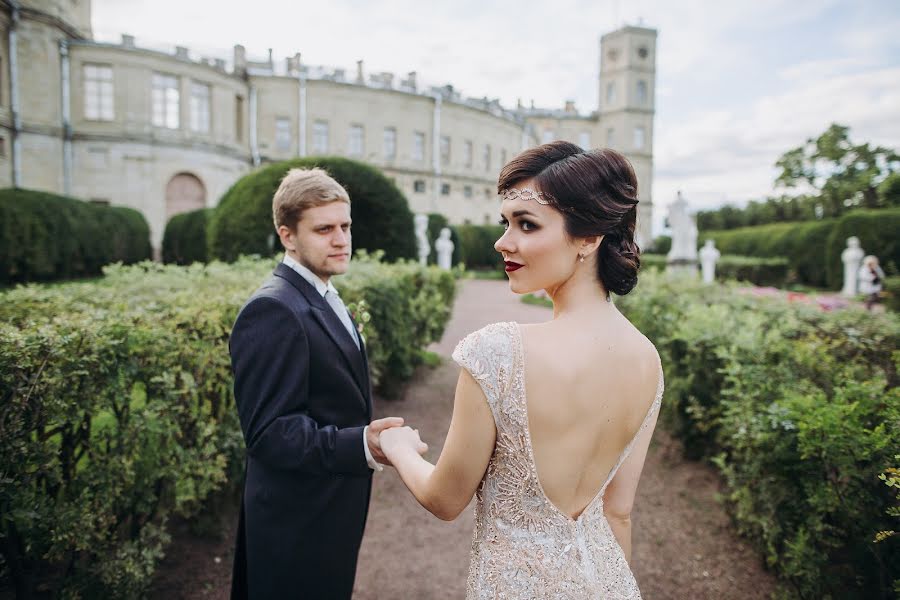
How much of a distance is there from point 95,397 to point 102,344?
26 cm

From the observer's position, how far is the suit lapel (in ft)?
6.81

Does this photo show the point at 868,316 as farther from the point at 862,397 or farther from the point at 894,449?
the point at 894,449

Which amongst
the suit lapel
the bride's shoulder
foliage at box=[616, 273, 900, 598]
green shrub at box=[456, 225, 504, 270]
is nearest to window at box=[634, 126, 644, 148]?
green shrub at box=[456, 225, 504, 270]

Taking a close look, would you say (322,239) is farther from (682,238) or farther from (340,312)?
(682,238)

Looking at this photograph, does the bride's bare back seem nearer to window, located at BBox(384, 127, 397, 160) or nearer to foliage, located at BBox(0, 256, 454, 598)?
foliage, located at BBox(0, 256, 454, 598)

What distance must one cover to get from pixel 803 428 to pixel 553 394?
75.6 inches

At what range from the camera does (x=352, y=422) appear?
7.03ft

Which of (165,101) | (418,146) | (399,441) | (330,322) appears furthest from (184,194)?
(399,441)

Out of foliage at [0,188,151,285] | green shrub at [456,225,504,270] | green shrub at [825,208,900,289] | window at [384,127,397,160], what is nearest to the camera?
foliage at [0,188,151,285]

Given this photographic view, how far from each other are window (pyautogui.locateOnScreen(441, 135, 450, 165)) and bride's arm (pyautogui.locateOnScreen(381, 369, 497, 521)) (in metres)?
46.4

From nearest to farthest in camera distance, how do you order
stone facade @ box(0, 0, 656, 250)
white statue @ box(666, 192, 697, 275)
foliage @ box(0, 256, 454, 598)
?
foliage @ box(0, 256, 454, 598) → white statue @ box(666, 192, 697, 275) → stone facade @ box(0, 0, 656, 250)

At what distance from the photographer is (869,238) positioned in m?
19.5

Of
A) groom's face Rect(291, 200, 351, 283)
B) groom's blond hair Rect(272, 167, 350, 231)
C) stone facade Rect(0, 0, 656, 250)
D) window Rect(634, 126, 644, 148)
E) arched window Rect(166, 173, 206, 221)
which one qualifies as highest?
window Rect(634, 126, 644, 148)

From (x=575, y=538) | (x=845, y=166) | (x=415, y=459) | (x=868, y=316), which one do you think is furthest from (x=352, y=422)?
(x=845, y=166)
